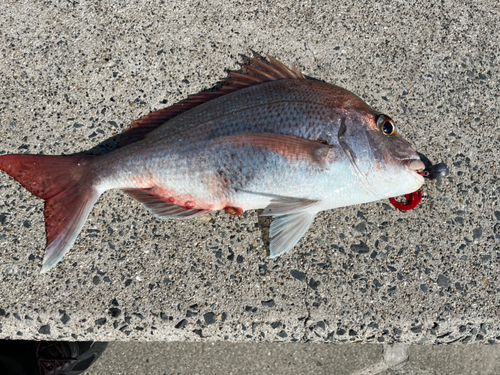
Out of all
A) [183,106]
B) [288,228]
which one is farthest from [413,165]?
[183,106]

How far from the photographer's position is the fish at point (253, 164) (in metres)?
1.81

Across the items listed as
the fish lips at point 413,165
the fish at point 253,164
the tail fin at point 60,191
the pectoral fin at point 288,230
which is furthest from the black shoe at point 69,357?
the fish lips at point 413,165

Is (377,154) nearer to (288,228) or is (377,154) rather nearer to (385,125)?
(385,125)

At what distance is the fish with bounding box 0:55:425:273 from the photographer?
1.81 meters

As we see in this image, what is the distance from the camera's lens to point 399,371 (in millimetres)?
2643

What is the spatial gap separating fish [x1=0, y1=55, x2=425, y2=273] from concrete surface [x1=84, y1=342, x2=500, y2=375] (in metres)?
1.01

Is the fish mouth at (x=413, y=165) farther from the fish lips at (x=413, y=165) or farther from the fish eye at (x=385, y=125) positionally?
the fish eye at (x=385, y=125)

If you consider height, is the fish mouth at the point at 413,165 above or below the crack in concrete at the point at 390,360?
above

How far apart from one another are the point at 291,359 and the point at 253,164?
1611 millimetres

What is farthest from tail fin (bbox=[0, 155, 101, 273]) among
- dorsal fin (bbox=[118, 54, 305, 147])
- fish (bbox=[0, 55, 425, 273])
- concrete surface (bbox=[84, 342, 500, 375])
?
concrete surface (bbox=[84, 342, 500, 375])

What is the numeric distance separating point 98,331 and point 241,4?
2.30 meters

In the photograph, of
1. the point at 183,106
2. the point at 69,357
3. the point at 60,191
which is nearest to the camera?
the point at 60,191

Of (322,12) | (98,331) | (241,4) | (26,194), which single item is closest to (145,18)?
(241,4)

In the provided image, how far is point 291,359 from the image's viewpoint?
8.52 ft
